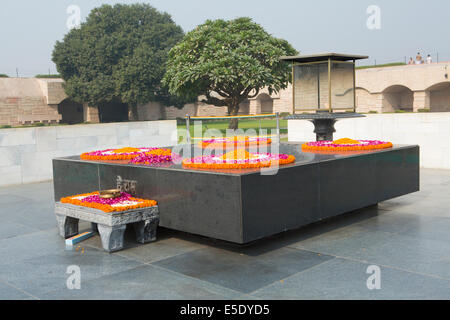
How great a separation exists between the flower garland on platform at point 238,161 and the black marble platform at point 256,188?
0.18 metres

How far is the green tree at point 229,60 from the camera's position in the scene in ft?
83.0

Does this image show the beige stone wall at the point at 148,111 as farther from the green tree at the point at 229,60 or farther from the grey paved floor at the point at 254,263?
the grey paved floor at the point at 254,263

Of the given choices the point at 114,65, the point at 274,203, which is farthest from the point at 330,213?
the point at 114,65

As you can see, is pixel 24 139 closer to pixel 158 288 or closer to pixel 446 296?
pixel 158 288

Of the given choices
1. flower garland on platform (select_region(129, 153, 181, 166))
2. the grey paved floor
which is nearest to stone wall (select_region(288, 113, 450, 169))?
the grey paved floor

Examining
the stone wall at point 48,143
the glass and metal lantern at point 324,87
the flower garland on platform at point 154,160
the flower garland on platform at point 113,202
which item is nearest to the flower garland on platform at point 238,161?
the flower garland on platform at point 154,160

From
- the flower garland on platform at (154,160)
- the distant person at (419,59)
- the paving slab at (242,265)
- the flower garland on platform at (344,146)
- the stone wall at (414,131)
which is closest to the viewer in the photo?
the paving slab at (242,265)

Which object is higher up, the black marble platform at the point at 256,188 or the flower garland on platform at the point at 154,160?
the flower garland on platform at the point at 154,160

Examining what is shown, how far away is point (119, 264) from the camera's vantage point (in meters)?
5.27

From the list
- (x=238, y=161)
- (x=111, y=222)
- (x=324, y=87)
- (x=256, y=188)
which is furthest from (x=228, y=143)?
(x=111, y=222)

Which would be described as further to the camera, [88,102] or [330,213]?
[88,102]

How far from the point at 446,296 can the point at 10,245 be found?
5.18 metres

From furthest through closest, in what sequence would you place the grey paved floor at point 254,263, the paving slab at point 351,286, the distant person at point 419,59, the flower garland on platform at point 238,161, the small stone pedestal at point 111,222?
the distant person at point 419,59
the flower garland on platform at point 238,161
the small stone pedestal at point 111,222
the grey paved floor at point 254,263
the paving slab at point 351,286

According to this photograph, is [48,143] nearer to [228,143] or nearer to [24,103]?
[228,143]
